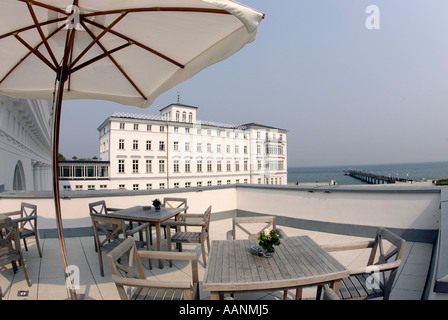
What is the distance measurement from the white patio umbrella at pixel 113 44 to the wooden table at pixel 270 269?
1384 millimetres

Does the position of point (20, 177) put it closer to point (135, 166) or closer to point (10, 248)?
point (10, 248)

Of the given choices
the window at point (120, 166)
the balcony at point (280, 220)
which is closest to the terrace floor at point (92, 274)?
the balcony at point (280, 220)

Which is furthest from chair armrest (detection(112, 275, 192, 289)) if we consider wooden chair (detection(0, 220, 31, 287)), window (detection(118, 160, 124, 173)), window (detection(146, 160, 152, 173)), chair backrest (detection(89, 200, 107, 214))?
window (detection(146, 160, 152, 173))

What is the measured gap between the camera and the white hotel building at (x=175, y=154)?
36812 millimetres

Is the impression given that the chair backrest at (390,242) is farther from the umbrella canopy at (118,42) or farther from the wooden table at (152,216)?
the wooden table at (152,216)

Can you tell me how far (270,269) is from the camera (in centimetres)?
193

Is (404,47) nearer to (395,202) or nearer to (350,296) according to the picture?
(395,202)

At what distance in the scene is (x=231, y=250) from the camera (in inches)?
93.4

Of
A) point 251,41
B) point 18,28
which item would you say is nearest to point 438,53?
point 251,41

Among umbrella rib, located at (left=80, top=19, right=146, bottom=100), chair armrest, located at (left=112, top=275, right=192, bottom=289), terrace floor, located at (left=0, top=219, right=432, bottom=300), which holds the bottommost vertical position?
terrace floor, located at (left=0, top=219, right=432, bottom=300)

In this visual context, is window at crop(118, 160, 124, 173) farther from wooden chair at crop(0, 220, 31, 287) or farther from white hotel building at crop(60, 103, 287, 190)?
wooden chair at crop(0, 220, 31, 287)

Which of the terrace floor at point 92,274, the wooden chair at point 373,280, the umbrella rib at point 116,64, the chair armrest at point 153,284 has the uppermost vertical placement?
the umbrella rib at point 116,64

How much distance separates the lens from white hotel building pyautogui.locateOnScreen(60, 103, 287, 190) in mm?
36812

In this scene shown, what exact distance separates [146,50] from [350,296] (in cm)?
319
